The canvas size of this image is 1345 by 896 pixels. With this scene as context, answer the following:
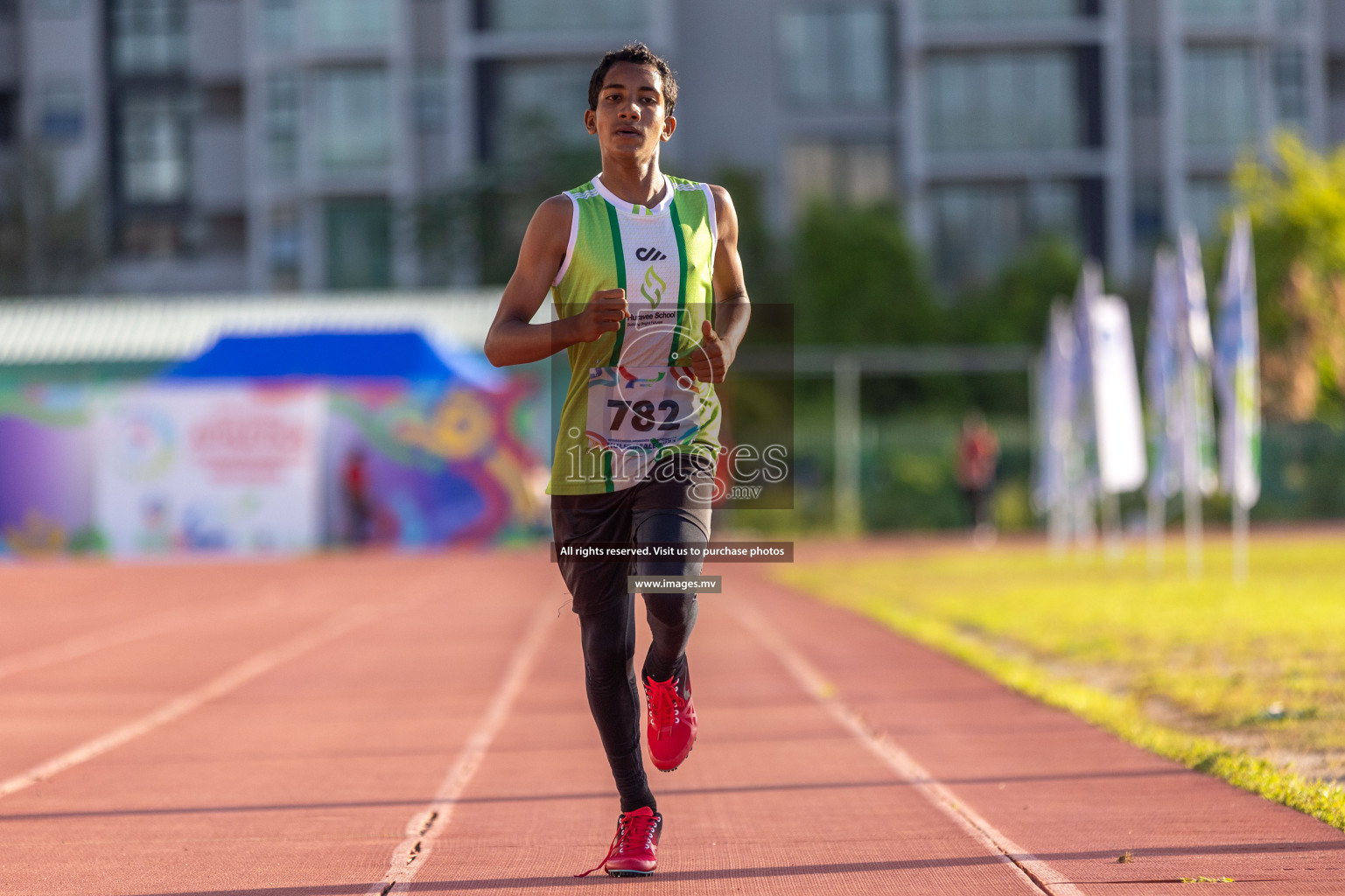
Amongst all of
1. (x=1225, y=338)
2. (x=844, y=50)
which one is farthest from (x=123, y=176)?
(x=1225, y=338)

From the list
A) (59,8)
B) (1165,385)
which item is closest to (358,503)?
(1165,385)

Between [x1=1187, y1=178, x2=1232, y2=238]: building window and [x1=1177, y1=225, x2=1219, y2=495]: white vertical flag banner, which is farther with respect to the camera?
[x1=1187, y1=178, x2=1232, y2=238]: building window

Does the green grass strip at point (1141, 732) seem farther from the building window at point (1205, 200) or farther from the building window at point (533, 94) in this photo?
the building window at point (1205, 200)

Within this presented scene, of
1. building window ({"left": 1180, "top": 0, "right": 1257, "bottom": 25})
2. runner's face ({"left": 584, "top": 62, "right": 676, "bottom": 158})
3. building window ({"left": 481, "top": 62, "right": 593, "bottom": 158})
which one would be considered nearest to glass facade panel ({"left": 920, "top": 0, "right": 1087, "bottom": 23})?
building window ({"left": 1180, "top": 0, "right": 1257, "bottom": 25})

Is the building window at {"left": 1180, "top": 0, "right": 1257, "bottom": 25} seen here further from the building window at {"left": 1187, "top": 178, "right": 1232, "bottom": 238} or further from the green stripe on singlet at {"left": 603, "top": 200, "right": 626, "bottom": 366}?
the green stripe on singlet at {"left": 603, "top": 200, "right": 626, "bottom": 366}

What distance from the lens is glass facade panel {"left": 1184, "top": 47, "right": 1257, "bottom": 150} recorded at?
44.5 meters

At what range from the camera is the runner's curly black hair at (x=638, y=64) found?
448 cm

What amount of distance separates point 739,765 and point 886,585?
37.9 feet

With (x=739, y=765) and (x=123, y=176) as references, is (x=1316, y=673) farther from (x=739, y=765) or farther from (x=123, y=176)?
(x=123, y=176)

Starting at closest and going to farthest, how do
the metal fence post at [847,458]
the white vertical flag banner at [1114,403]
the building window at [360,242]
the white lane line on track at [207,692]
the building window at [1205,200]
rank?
the white lane line on track at [207,692] → the white vertical flag banner at [1114,403] → the metal fence post at [847,458] → the building window at [1205,200] → the building window at [360,242]

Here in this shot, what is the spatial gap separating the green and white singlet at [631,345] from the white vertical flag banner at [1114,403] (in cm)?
1453

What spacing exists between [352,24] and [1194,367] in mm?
33086

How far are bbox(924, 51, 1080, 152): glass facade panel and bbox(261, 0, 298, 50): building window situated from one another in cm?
1656

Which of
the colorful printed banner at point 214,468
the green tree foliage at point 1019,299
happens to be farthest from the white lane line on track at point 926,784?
the green tree foliage at point 1019,299
